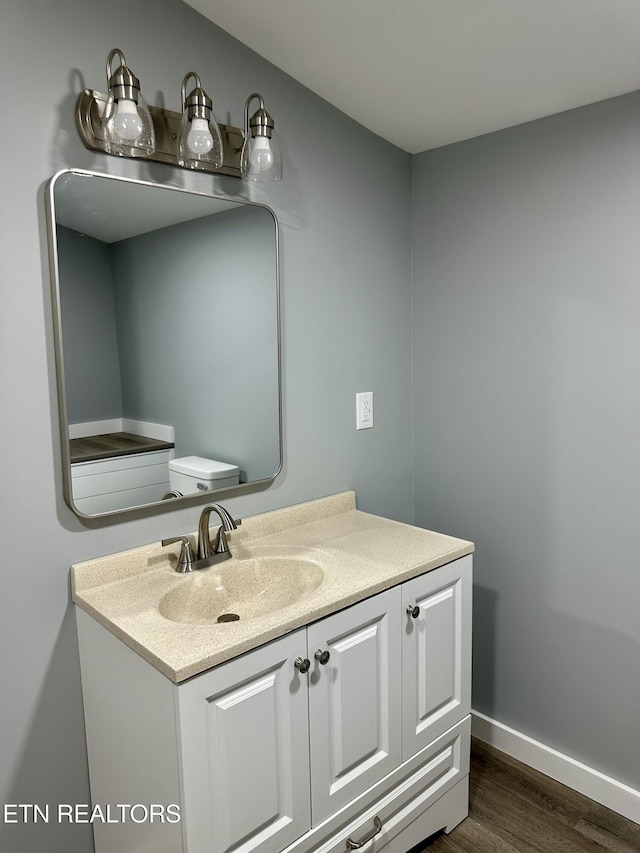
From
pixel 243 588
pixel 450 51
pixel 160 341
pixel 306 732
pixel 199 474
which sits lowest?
pixel 306 732

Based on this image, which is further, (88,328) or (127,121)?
(88,328)

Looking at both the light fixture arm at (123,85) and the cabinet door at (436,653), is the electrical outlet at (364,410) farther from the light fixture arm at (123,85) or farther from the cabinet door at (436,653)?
the light fixture arm at (123,85)

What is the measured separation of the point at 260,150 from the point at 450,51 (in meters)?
0.58

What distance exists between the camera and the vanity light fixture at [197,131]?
1465mm

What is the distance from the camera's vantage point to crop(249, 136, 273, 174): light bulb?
1578mm

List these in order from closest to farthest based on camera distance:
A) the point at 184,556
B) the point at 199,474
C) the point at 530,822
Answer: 1. the point at 184,556
2. the point at 199,474
3. the point at 530,822

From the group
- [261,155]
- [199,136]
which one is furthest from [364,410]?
[199,136]

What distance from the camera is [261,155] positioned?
1583 millimetres

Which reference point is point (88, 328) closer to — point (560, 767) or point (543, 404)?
point (543, 404)

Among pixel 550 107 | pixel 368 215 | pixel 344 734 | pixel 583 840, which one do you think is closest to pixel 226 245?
pixel 368 215

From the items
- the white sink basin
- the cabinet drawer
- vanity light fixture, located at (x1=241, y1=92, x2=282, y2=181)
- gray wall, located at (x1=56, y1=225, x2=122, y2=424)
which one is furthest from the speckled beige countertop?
vanity light fixture, located at (x1=241, y1=92, x2=282, y2=181)

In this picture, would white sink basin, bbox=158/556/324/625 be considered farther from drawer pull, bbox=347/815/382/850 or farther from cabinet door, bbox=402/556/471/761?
drawer pull, bbox=347/815/382/850

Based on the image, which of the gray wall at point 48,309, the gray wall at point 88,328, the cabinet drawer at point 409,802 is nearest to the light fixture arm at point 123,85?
the gray wall at point 48,309

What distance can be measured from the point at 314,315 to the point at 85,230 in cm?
76
